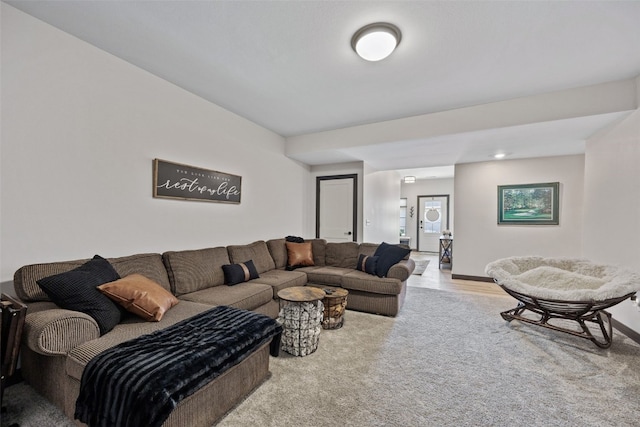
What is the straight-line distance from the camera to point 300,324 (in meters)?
2.36

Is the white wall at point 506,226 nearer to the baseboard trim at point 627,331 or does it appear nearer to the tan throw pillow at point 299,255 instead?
the baseboard trim at point 627,331

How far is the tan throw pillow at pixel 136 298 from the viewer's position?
1902mm

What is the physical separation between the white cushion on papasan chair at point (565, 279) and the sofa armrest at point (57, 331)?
3689 millimetres

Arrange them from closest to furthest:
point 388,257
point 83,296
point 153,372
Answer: point 153,372 < point 83,296 < point 388,257

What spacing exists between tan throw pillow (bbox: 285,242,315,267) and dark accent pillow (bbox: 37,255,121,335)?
251cm

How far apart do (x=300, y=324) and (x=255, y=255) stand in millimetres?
1602

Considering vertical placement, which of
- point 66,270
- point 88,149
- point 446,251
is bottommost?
point 446,251

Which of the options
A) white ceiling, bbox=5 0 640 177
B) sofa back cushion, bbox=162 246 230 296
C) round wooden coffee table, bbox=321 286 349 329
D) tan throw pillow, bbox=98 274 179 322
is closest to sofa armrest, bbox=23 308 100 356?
tan throw pillow, bbox=98 274 179 322

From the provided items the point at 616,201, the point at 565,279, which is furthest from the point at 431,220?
the point at 565,279

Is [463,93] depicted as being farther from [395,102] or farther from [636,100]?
[636,100]

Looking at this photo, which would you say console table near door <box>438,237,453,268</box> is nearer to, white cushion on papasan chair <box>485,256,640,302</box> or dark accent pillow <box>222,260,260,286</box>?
white cushion on papasan chair <box>485,256,640,302</box>

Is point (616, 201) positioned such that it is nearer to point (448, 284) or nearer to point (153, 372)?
point (448, 284)

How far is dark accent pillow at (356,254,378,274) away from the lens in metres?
3.67

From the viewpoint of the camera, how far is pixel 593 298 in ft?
7.91
